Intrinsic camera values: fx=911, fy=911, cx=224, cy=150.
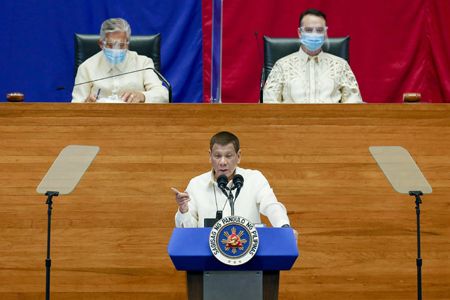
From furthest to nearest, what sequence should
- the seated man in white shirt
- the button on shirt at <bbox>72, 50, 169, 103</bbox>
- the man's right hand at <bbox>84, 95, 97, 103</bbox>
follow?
the button on shirt at <bbox>72, 50, 169, 103</bbox>, the man's right hand at <bbox>84, 95, 97, 103</bbox>, the seated man in white shirt

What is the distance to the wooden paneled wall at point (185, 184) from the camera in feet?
14.6

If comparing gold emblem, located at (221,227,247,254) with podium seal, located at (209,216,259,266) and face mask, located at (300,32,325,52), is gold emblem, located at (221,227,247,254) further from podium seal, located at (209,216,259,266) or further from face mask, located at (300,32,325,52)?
face mask, located at (300,32,325,52)

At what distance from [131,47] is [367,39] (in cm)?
207

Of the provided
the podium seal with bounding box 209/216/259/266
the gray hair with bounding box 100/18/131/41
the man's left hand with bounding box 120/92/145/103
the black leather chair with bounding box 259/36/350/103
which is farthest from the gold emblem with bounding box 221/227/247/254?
the black leather chair with bounding box 259/36/350/103

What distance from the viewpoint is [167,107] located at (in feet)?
15.6

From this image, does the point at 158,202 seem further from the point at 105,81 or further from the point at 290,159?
Result: the point at 105,81

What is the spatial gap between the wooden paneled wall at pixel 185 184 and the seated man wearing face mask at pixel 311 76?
3.33 feet

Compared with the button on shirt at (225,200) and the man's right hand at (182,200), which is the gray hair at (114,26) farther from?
the man's right hand at (182,200)

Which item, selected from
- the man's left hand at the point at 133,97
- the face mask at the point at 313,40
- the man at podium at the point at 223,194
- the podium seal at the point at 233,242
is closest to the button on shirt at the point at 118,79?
the man's left hand at the point at 133,97

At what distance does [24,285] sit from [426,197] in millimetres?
2044

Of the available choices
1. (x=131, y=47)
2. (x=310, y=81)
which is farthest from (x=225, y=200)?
(x=131, y=47)

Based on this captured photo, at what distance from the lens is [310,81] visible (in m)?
5.85

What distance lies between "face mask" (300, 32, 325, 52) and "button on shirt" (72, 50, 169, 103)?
37.4 inches

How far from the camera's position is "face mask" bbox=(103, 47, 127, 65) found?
19.1ft
